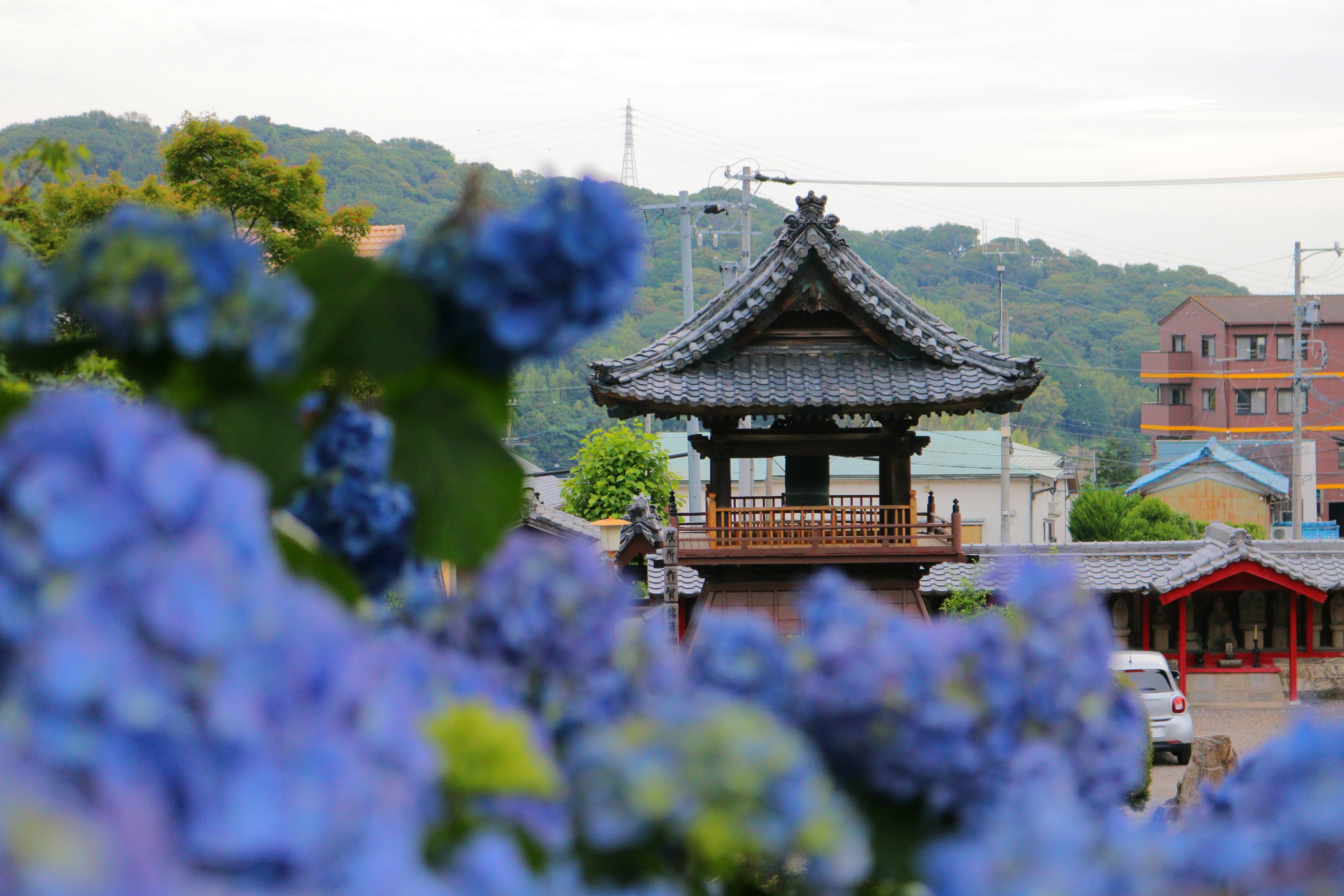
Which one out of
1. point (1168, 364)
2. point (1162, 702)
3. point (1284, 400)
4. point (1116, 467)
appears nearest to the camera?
point (1162, 702)

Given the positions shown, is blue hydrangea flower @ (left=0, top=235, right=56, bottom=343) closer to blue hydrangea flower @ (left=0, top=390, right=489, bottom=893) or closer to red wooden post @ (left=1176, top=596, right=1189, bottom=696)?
blue hydrangea flower @ (left=0, top=390, right=489, bottom=893)

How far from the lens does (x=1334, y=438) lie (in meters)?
39.1

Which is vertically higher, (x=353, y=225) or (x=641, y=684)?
(x=353, y=225)

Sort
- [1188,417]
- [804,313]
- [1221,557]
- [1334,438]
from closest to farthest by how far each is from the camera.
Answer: [804,313]
[1221,557]
[1334,438]
[1188,417]

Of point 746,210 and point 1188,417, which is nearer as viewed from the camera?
point 746,210

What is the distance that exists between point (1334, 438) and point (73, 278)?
45653 mm

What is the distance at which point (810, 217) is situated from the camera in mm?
9914

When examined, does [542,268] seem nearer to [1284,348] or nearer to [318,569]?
[318,569]

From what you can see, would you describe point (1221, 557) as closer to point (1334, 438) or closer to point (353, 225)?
point (353, 225)

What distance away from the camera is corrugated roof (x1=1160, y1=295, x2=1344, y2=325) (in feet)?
132

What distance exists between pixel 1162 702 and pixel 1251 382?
106 feet

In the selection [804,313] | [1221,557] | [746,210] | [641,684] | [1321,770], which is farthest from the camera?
[746,210]

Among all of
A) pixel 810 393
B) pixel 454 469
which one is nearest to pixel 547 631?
pixel 454 469

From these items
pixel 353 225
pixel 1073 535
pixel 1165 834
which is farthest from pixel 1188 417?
pixel 1165 834
